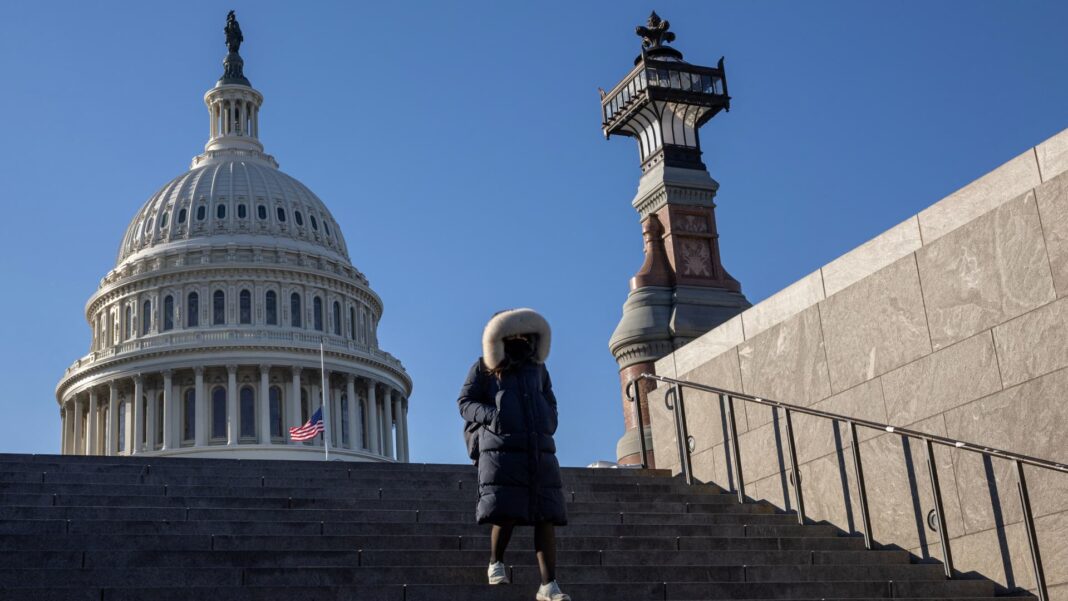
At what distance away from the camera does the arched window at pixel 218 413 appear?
3022 inches

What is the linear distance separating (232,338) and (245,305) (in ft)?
14.0

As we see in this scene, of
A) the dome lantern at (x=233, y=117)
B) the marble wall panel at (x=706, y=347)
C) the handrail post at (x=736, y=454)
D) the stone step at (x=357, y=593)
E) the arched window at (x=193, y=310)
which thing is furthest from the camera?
the dome lantern at (x=233, y=117)

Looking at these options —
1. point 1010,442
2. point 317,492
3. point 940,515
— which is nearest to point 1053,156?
point 1010,442

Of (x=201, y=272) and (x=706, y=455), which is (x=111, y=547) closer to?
(x=706, y=455)

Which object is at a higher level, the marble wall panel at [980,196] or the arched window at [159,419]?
the arched window at [159,419]

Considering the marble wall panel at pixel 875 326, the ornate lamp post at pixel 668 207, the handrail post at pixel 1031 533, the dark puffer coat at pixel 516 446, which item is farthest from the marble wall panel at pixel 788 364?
the ornate lamp post at pixel 668 207

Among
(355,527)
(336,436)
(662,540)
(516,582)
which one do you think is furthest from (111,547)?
(336,436)

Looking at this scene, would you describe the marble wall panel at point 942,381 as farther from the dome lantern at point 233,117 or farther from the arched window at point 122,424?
the dome lantern at point 233,117

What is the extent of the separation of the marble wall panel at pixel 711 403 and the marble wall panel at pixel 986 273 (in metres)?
2.91

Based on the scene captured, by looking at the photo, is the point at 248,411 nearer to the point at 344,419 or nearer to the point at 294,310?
the point at 344,419

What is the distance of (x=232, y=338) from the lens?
256ft

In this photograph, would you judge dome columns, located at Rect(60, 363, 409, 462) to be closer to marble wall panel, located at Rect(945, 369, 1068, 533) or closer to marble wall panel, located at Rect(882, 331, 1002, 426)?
marble wall panel, located at Rect(882, 331, 1002, 426)

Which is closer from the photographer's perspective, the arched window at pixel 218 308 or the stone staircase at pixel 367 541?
the stone staircase at pixel 367 541

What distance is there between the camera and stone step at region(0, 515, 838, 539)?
10094 mm
